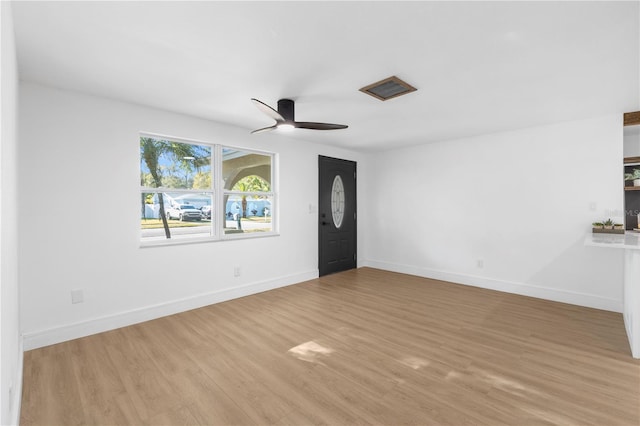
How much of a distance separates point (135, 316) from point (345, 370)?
8.17ft

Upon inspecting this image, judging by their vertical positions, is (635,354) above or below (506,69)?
below

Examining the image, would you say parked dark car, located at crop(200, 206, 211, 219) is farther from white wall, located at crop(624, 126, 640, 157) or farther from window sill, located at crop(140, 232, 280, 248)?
white wall, located at crop(624, 126, 640, 157)

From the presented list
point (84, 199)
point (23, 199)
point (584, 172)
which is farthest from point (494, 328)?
point (23, 199)

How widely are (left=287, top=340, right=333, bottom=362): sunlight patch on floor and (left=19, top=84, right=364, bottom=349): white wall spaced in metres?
1.77

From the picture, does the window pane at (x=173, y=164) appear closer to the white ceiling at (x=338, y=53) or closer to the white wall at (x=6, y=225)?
the white ceiling at (x=338, y=53)

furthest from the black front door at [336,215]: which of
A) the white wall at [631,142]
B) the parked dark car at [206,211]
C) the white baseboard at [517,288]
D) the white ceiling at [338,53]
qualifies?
the white wall at [631,142]

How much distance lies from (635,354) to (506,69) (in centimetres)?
272

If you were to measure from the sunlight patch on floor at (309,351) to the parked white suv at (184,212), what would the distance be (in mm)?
2260

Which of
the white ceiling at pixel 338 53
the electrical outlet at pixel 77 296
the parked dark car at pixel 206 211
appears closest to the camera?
the white ceiling at pixel 338 53

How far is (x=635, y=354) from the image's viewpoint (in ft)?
8.51

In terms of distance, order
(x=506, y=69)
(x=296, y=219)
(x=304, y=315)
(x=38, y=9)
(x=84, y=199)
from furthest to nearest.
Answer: (x=296, y=219)
(x=304, y=315)
(x=84, y=199)
(x=506, y=69)
(x=38, y=9)

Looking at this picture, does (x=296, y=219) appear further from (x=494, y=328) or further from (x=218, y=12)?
A: (x=218, y=12)

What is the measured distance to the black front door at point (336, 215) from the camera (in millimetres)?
5637

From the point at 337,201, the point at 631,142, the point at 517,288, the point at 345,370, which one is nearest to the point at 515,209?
the point at 517,288
